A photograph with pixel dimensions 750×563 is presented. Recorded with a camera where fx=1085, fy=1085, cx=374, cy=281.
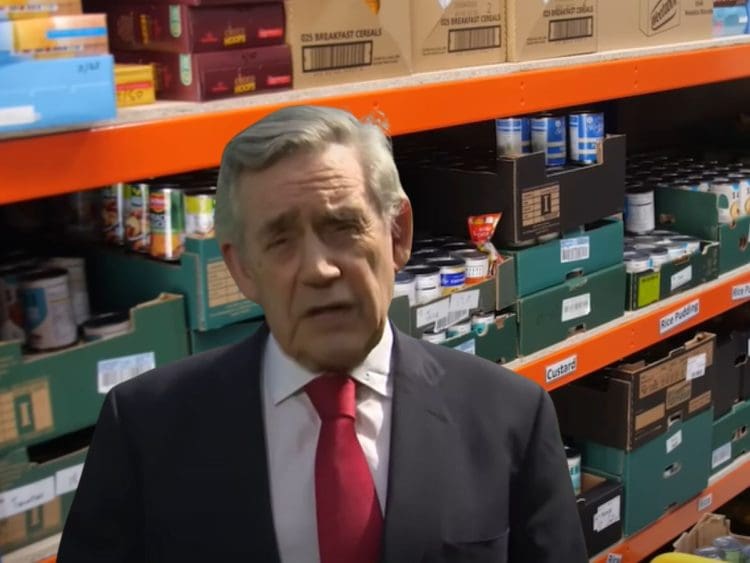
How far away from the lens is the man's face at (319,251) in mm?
1094

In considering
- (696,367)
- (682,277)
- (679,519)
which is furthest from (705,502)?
(682,277)

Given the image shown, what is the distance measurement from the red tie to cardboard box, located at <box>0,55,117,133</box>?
510 millimetres

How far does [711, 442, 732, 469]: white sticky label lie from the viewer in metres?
3.16

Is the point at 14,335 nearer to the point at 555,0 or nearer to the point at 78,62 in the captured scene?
the point at 78,62

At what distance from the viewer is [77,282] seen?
1692mm

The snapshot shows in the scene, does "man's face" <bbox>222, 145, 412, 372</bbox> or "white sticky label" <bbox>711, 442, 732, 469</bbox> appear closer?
"man's face" <bbox>222, 145, 412, 372</bbox>

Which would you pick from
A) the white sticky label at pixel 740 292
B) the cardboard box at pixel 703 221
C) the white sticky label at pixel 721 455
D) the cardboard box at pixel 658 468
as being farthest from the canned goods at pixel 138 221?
the white sticky label at pixel 721 455

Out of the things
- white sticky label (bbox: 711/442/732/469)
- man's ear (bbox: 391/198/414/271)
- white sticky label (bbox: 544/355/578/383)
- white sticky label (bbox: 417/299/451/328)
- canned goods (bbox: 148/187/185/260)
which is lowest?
white sticky label (bbox: 711/442/732/469)

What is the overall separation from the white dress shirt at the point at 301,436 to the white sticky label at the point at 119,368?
17.1 inches

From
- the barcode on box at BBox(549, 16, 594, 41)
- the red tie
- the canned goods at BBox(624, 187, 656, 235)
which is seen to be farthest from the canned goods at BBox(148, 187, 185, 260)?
the canned goods at BBox(624, 187, 656, 235)

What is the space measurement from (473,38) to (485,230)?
41cm

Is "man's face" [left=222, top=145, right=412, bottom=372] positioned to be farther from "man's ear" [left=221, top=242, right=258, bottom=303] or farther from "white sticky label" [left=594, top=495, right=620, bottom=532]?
"white sticky label" [left=594, top=495, right=620, bottom=532]

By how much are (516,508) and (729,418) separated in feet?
6.88

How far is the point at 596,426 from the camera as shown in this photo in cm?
277
